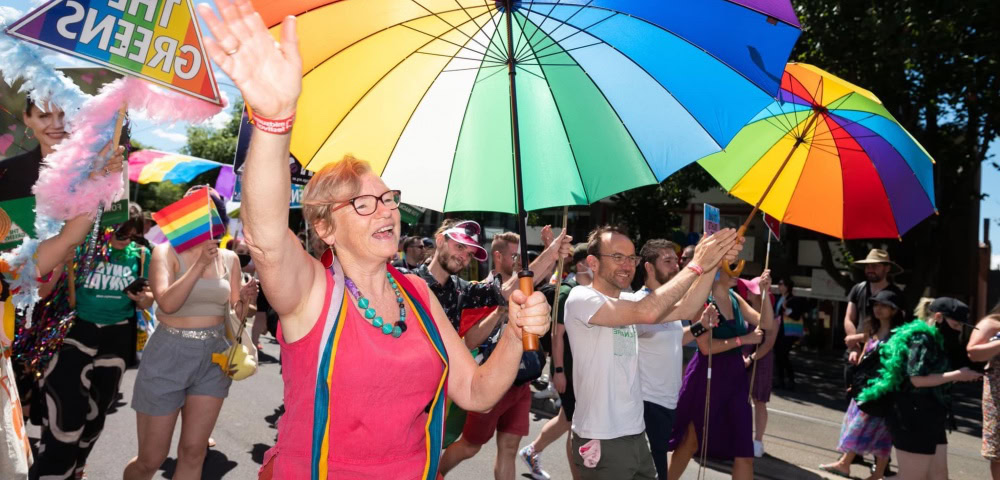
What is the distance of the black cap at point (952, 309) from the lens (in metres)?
5.61

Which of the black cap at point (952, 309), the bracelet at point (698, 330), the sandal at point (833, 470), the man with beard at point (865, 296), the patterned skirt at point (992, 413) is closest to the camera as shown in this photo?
the bracelet at point (698, 330)

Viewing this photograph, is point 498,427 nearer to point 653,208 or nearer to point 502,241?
point 502,241

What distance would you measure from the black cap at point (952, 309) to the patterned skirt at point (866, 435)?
41.9 inches

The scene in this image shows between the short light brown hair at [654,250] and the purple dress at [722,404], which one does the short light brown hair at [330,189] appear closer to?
the short light brown hair at [654,250]

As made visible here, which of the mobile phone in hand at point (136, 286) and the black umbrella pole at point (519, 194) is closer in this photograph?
the black umbrella pole at point (519, 194)

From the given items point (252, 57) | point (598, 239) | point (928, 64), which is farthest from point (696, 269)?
point (928, 64)

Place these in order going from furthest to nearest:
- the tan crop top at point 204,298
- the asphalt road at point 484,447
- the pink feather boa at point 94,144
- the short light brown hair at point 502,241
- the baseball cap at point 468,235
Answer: the short light brown hair at point 502,241, the asphalt road at point 484,447, the baseball cap at point 468,235, the tan crop top at point 204,298, the pink feather boa at point 94,144

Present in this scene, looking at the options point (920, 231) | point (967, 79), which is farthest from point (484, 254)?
point (920, 231)

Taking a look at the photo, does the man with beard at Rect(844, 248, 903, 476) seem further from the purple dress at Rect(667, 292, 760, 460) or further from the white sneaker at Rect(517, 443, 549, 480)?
the white sneaker at Rect(517, 443, 549, 480)

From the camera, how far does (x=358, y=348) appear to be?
223 cm

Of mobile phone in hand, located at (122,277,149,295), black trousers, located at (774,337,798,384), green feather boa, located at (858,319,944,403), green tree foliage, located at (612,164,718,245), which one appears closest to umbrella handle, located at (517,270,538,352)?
mobile phone in hand, located at (122,277,149,295)

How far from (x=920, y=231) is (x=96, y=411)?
15.6m

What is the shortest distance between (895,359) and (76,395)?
5.68 m

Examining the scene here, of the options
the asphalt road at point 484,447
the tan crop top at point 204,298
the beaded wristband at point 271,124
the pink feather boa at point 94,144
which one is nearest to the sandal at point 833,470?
the asphalt road at point 484,447
